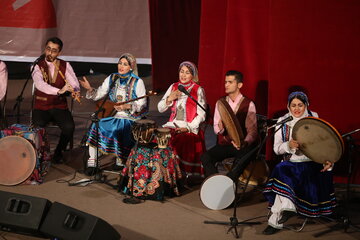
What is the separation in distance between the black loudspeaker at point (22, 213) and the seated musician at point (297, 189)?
182cm

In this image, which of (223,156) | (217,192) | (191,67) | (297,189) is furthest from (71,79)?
(297,189)

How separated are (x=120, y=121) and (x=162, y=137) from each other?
92cm

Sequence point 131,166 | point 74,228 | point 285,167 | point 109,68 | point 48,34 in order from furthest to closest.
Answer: point 109,68
point 48,34
point 131,166
point 285,167
point 74,228

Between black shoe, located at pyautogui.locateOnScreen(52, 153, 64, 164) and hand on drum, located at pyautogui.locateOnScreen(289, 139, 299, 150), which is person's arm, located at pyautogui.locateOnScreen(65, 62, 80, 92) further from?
hand on drum, located at pyautogui.locateOnScreen(289, 139, 299, 150)

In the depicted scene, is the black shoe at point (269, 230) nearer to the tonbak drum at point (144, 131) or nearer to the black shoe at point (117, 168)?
the tonbak drum at point (144, 131)

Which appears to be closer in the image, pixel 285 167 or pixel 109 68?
pixel 285 167

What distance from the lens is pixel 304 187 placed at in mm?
4824

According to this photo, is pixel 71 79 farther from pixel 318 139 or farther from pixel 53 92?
pixel 318 139

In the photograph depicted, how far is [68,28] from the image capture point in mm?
11188

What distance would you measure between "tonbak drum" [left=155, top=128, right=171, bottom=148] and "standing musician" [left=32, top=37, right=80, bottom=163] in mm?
1387

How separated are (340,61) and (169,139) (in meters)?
1.80

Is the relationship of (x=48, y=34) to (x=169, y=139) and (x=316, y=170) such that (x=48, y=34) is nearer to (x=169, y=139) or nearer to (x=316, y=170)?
(x=169, y=139)

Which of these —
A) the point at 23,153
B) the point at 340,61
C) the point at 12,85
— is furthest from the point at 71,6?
the point at 340,61

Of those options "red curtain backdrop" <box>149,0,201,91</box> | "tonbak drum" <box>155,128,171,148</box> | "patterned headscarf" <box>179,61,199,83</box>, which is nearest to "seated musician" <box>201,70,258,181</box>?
"tonbak drum" <box>155,128,171,148</box>
